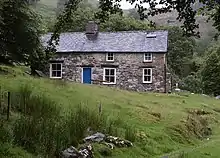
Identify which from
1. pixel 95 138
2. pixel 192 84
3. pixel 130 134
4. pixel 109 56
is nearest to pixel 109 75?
pixel 109 56

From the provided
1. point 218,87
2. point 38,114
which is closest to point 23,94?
point 38,114

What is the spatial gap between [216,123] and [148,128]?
382 inches

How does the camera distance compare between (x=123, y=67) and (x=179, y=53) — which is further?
(x=179, y=53)

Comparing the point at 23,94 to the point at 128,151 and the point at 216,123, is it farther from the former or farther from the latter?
the point at 216,123

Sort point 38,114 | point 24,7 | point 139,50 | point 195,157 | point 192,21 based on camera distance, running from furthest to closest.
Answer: point 139,50, point 24,7, point 195,157, point 38,114, point 192,21

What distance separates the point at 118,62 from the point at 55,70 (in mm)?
6698

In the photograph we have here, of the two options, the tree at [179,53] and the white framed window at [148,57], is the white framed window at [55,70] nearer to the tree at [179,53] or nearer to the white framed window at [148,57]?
the white framed window at [148,57]

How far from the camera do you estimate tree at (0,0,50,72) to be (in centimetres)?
2216

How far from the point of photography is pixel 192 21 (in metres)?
6.24

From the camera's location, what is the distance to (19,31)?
23.0 m

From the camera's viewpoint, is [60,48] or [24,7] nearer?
[24,7]

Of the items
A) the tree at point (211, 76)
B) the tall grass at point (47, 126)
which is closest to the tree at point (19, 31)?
the tall grass at point (47, 126)

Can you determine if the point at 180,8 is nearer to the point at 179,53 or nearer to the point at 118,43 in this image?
the point at 118,43

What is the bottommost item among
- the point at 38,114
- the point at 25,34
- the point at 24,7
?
the point at 38,114
